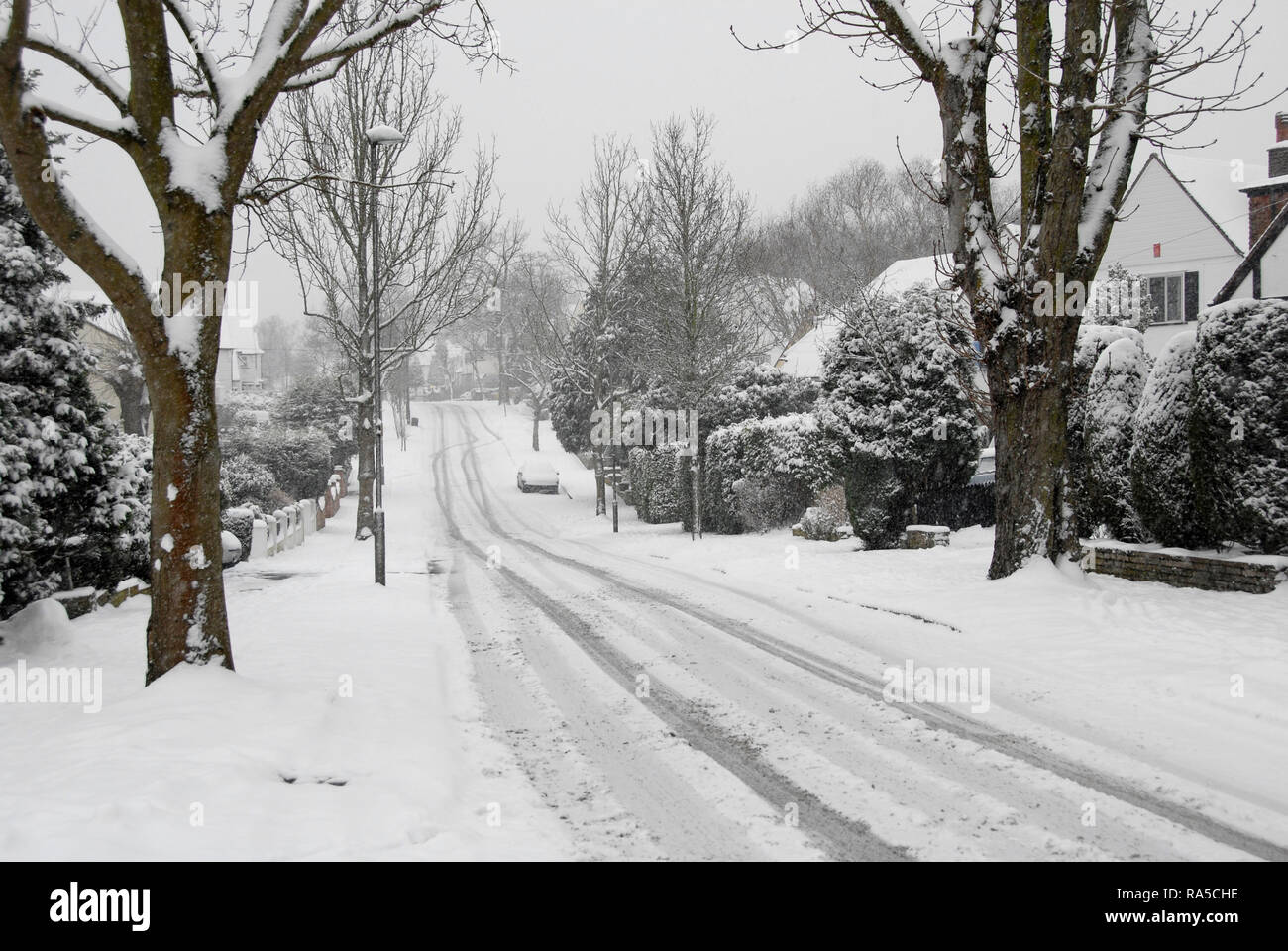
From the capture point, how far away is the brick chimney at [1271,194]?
25.0 meters

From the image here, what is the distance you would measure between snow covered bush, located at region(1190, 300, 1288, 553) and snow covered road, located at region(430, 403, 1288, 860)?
11.2 ft

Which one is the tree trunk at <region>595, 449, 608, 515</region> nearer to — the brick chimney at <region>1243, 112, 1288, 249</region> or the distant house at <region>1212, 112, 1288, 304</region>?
the distant house at <region>1212, 112, 1288, 304</region>

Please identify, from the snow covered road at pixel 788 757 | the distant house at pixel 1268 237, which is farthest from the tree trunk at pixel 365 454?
the distant house at pixel 1268 237

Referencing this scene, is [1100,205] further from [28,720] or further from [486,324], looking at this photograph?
[486,324]

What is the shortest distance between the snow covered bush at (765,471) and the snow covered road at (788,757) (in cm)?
1020

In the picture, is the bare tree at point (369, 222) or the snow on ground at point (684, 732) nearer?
the snow on ground at point (684, 732)

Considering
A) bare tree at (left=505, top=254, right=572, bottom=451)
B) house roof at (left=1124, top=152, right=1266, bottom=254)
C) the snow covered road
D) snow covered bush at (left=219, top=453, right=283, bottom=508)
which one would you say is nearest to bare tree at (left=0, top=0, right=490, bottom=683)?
the snow covered road

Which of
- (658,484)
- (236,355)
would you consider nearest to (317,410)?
(658,484)

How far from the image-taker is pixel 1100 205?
10023mm

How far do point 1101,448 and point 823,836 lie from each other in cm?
865

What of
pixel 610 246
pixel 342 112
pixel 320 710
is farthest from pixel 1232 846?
pixel 610 246

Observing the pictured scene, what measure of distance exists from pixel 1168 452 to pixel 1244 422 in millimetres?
961

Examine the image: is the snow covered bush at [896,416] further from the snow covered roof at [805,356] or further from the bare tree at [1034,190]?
the snow covered roof at [805,356]

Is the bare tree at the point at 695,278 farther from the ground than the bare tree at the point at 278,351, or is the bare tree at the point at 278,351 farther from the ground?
the bare tree at the point at 278,351
